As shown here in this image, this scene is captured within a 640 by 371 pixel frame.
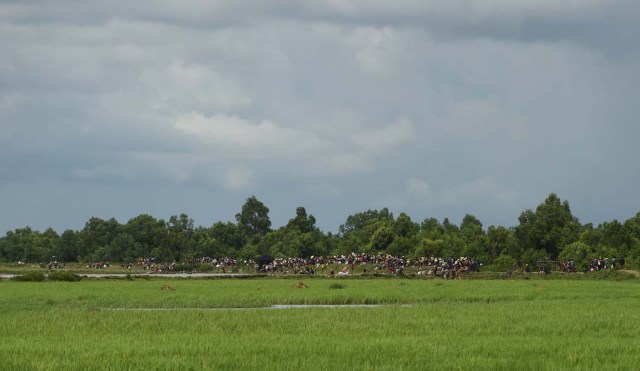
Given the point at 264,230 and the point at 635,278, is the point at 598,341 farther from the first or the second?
the point at 264,230

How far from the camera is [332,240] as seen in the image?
547 ft

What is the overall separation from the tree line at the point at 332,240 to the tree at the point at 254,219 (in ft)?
0.65

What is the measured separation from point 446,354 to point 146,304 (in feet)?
73.4

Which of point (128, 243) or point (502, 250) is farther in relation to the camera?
point (128, 243)

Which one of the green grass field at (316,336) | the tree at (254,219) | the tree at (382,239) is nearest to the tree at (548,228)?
the tree at (382,239)

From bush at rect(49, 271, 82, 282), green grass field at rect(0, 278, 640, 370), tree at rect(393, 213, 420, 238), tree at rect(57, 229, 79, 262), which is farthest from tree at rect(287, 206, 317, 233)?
green grass field at rect(0, 278, 640, 370)

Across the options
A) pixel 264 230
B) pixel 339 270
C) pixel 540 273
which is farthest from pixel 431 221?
pixel 540 273

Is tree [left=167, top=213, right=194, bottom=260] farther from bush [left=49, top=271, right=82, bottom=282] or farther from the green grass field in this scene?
the green grass field

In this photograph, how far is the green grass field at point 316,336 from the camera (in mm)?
19734

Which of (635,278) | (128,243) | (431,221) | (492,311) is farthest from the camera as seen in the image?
(128,243)

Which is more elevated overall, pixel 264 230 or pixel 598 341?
pixel 264 230

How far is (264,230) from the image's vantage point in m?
172

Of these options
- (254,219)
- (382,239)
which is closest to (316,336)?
(382,239)

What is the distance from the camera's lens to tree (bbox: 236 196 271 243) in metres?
171
